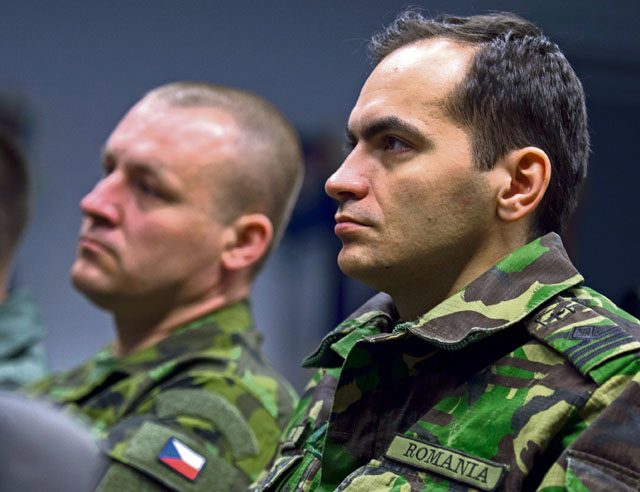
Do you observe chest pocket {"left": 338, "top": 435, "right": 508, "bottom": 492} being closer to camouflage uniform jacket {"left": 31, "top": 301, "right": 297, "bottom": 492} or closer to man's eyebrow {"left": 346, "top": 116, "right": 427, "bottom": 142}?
man's eyebrow {"left": 346, "top": 116, "right": 427, "bottom": 142}

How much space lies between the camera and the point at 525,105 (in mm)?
1756

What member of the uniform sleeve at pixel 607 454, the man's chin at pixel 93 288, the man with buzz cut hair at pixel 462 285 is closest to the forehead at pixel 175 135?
the man's chin at pixel 93 288

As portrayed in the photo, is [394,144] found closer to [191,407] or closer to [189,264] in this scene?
[191,407]

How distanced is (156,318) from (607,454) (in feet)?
5.06

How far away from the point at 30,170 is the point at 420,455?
2.36 m

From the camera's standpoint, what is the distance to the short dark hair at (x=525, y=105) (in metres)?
1.75

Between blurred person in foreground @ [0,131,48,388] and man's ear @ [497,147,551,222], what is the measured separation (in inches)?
72.3

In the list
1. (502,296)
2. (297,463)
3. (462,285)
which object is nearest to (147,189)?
(297,463)

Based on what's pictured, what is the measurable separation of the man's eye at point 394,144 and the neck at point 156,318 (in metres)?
1.07

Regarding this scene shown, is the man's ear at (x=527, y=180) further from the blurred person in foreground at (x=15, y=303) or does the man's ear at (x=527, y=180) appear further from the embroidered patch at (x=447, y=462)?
the blurred person in foreground at (x=15, y=303)

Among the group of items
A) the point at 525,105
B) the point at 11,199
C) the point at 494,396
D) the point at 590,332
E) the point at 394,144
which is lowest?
the point at 494,396

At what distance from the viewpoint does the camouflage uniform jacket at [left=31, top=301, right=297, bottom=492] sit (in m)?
2.28

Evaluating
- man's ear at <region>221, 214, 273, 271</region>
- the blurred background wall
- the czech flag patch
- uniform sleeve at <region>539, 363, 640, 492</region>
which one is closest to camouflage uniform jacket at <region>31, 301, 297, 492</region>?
the czech flag patch

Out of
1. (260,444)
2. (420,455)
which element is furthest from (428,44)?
(260,444)
